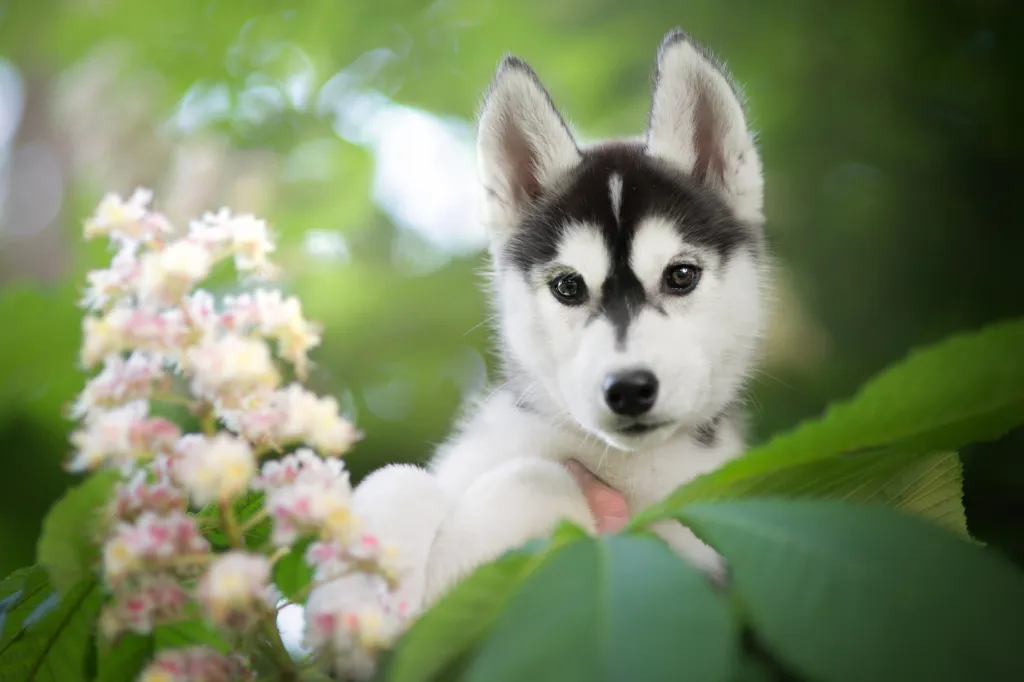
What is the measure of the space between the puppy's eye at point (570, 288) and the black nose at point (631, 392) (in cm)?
30

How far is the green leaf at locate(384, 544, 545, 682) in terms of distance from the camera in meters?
0.60

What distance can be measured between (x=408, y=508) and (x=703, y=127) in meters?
0.99

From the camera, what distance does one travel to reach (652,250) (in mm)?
1516

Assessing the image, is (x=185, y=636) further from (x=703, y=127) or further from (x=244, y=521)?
(x=703, y=127)

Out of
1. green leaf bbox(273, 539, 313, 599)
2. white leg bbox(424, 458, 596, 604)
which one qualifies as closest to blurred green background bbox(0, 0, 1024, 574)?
white leg bbox(424, 458, 596, 604)

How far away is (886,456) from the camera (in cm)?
71

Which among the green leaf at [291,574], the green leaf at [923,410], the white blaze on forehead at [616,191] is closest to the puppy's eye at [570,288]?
the white blaze on forehead at [616,191]

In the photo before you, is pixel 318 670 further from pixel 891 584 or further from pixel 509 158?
pixel 509 158

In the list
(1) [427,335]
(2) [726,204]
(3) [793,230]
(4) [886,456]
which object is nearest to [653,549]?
(4) [886,456]

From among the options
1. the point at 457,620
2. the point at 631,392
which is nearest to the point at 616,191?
the point at 631,392

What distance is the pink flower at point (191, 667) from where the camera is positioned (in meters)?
0.63

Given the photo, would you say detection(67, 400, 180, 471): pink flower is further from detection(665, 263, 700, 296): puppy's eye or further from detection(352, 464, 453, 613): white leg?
detection(665, 263, 700, 296): puppy's eye

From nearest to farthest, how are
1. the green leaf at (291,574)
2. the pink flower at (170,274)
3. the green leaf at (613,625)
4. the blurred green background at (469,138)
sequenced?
the green leaf at (613,625), the pink flower at (170,274), the green leaf at (291,574), the blurred green background at (469,138)

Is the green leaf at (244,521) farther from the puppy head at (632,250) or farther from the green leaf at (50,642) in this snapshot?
the puppy head at (632,250)
